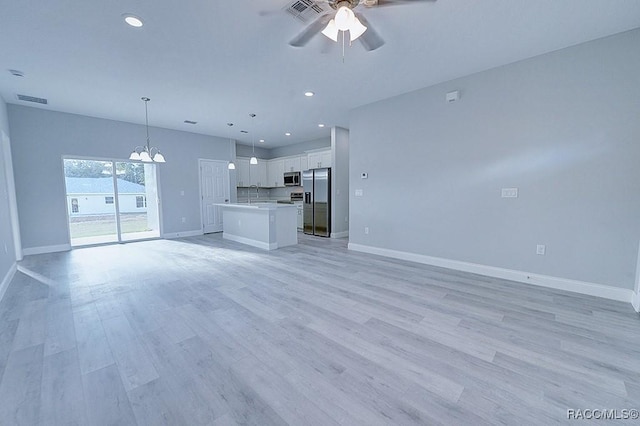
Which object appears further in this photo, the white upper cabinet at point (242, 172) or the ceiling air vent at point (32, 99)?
the white upper cabinet at point (242, 172)

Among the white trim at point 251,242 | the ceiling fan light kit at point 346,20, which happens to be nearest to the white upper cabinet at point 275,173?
the white trim at point 251,242

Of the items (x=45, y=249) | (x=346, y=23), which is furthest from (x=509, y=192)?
(x=45, y=249)

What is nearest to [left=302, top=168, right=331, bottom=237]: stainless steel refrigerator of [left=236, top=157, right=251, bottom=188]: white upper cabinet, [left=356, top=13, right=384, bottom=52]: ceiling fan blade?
[left=236, top=157, right=251, bottom=188]: white upper cabinet

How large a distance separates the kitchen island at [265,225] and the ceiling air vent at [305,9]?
137 inches

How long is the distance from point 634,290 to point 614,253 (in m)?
0.40

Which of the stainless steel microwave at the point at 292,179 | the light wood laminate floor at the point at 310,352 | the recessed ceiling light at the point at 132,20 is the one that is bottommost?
the light wood laminate floor at the point at 310,352

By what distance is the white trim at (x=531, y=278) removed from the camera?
277 centimetres

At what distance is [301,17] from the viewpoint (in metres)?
2.34

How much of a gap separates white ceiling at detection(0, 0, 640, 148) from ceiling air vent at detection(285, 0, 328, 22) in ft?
0.31

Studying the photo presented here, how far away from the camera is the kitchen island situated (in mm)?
5324

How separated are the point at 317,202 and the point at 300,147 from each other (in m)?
2.42

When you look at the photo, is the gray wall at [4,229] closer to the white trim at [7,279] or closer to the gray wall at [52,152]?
the white trim at [7,279]

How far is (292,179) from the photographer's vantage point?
811 cm

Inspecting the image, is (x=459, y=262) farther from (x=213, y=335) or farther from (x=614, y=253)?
(x=213, y=335)
